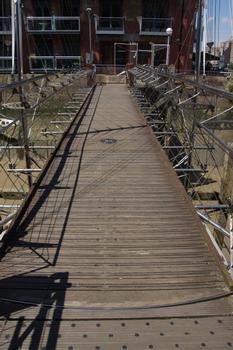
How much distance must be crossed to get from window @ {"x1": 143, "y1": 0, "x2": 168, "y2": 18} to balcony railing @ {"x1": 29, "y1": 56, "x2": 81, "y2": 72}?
7229 millimetres

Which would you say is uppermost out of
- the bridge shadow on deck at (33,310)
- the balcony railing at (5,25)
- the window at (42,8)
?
the window at (42,8)

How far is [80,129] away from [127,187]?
4.64m

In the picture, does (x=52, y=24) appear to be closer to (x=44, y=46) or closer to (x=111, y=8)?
(x=44, y=46)

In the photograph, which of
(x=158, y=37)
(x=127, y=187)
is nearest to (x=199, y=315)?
(x=127, y=187)

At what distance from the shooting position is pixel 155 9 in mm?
36250

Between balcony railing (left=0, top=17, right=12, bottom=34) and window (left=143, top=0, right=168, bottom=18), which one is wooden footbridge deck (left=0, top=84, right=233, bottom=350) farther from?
window (left=143, top=0, right=168, bottom=18)

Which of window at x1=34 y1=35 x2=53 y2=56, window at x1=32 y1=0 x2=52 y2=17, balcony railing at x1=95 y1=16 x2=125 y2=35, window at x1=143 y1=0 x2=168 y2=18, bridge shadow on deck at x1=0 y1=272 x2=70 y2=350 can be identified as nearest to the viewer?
bridge shadow on deck at x1=0 y1=272 x2=70 y2=350

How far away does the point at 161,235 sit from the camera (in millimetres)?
4480

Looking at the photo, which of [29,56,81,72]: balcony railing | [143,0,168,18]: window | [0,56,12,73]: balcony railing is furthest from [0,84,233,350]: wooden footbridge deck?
[143,0,168,18]: window

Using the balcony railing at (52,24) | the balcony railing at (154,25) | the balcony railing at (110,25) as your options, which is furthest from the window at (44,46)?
the balcony railing at (154,25)

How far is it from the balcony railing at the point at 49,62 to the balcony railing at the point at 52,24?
219 centimetres

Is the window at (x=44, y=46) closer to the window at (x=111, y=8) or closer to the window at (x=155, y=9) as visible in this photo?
Result: the window at (x=111, y=8)

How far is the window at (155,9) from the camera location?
3584 cm

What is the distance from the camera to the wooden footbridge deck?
9.91 feet
